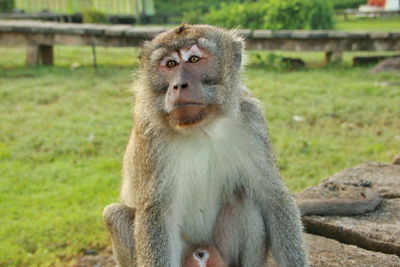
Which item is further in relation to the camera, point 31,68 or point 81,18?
point 81,18

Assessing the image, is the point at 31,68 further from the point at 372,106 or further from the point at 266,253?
the point at 266,253

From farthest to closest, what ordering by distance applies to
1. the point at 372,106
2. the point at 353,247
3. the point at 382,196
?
the point at 372,106 → the point at 382,196 → the point at 353,247

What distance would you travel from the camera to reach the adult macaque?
2.90 m

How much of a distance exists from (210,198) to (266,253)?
19.6 inches

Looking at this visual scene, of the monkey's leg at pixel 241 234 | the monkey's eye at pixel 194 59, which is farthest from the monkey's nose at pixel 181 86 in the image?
the monkey's leg at pixel 241 234

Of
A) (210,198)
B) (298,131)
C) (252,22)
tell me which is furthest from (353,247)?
(252,22)

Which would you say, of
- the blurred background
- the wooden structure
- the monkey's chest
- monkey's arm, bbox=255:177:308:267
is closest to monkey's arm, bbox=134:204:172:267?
the monkey's chest

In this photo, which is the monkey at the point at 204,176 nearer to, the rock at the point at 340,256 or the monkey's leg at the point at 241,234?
the monkey's leg at the point at 241,234

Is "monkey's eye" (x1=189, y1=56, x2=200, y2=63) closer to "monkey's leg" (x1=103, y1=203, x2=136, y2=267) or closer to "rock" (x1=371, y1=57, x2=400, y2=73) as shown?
"monkey's leg" (x1=103, y1=203, x2=136, y2=267)

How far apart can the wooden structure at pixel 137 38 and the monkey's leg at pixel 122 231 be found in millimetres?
8630

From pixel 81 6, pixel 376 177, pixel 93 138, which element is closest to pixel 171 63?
pixel 376 177

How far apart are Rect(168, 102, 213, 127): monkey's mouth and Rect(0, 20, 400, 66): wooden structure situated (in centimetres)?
892

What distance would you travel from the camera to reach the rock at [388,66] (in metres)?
10.7

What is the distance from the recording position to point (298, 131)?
7.27 meters
